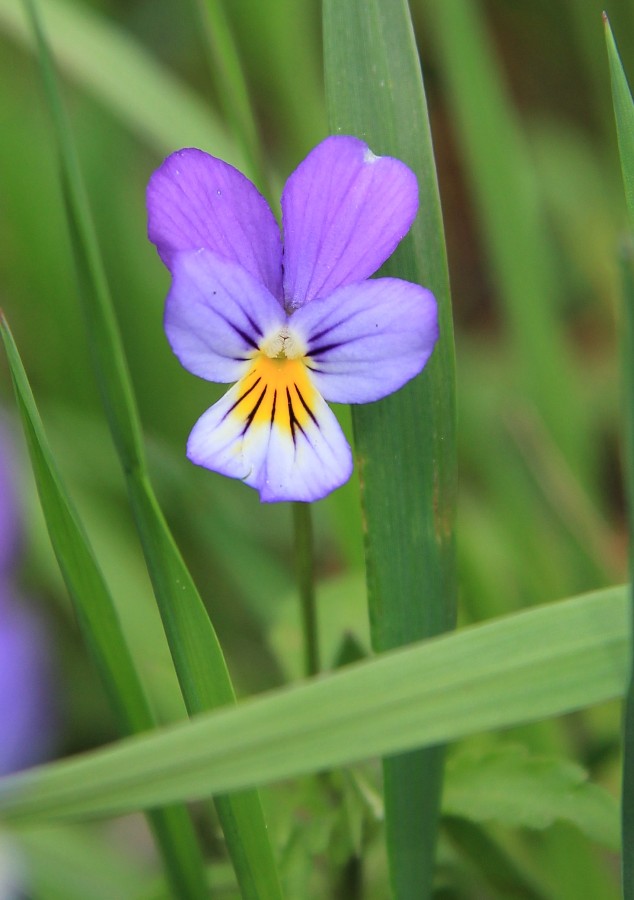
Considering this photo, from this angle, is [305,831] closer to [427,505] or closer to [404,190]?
[427,505]

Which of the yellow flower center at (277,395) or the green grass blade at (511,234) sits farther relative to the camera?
the green grass blade at (511,234)

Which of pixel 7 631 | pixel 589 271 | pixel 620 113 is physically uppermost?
pixel 589 271

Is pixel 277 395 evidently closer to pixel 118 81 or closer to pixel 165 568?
pixel 165 568

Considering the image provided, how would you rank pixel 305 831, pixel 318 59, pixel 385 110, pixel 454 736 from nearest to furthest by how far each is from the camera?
pixel 454 736 → pixel 385 110 → pixel 305 831 → pixel 318 59

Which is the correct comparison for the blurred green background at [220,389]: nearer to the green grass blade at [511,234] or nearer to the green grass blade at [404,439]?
the green grass blade at [511,234]

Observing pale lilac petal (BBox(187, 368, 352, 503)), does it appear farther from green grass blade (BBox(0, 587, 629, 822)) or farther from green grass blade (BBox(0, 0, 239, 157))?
green grass blade (BBox(0, 0, 239, 157))

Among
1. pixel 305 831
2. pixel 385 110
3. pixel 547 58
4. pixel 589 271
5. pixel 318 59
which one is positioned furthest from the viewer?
pixel 547 58

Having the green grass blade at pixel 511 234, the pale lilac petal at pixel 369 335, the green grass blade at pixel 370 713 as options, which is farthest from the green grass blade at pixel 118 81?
the green grass blade at pixel 370 713

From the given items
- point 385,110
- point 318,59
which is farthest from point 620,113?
point 318,59
